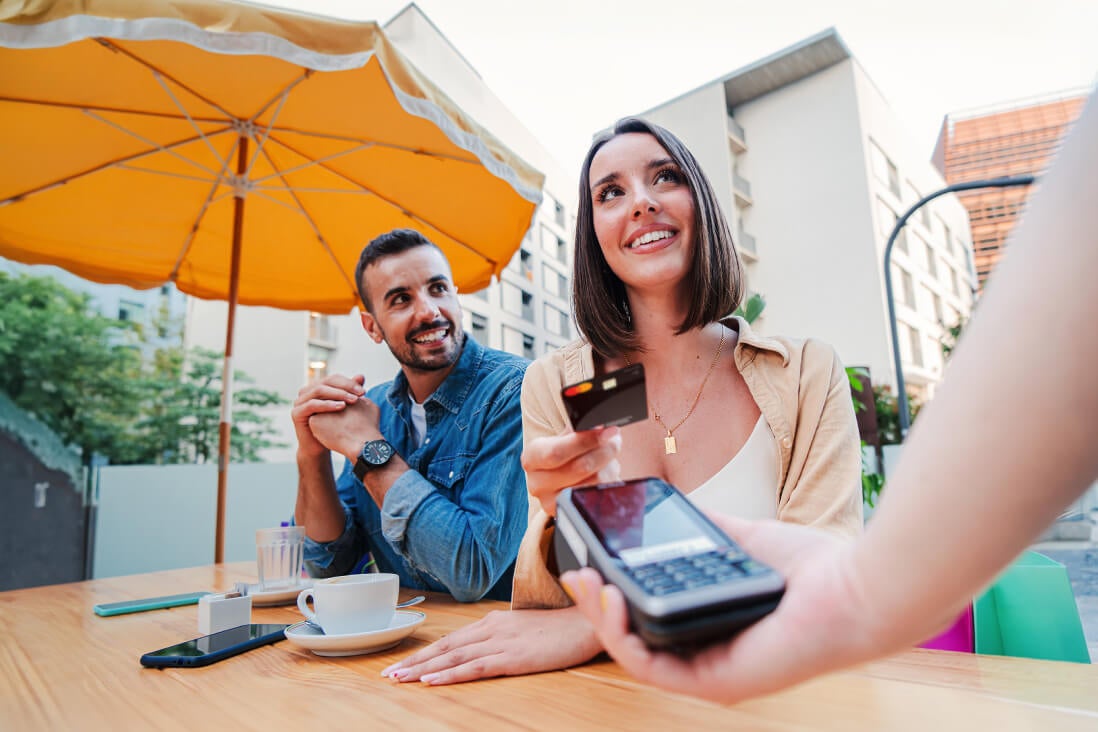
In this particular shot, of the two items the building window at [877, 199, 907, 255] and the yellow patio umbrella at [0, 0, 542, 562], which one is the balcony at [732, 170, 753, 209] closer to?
the building window at [877, 199, 907, 255]

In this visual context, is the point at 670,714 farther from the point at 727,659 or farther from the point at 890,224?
the point at 890,224

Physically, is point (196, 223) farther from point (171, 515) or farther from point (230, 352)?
point (171, 515)

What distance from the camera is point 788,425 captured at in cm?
126

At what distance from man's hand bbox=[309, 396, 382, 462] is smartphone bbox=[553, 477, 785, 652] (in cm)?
112

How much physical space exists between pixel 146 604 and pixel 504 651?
1.04 m

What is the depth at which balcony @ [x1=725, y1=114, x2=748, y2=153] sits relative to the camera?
75.3 feet

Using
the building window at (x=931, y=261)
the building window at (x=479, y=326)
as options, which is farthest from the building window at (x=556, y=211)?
the building window at (x=931, y=261)

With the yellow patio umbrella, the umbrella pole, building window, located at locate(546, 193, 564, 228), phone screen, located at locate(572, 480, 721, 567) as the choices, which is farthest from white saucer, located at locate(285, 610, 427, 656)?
building window, located at locate(546, 193, 564, 228)

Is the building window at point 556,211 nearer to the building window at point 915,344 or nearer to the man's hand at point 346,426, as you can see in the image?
the man's hand at point 346,426

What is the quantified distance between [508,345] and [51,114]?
12141 millimetres

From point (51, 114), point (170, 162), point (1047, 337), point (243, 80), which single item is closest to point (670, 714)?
point (1047, 337)

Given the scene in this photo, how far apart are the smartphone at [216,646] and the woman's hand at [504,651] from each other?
1.00ft

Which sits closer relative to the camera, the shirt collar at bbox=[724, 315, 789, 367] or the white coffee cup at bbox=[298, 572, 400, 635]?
the white coffee cup at bbox=[298, 572, 400, 635]

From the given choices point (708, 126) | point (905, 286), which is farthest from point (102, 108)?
point (905, 286)
